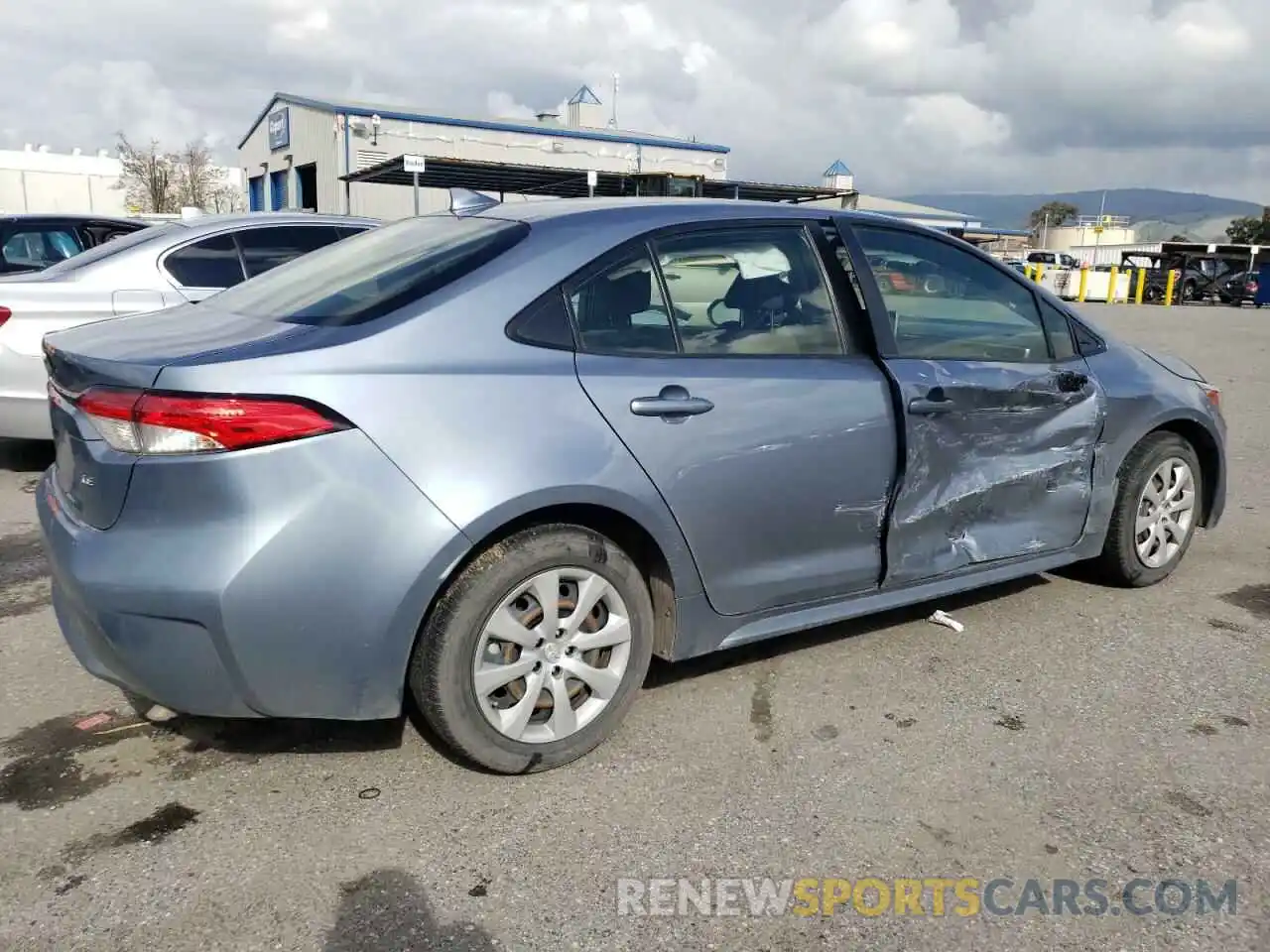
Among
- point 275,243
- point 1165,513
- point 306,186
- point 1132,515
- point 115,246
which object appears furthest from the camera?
point 306,186

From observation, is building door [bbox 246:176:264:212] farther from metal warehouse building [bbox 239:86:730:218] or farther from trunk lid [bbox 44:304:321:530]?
trunk lid [bbox 44:304:321:530]

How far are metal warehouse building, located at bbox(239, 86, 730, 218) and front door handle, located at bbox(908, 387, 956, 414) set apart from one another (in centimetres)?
2940

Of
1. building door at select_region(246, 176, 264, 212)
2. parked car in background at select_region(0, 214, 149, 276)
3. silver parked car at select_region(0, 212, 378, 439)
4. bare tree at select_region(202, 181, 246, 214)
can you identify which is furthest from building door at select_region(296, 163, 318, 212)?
silver parked car at select_region(0, 212, 378, 439)

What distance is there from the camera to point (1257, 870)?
2549 mm

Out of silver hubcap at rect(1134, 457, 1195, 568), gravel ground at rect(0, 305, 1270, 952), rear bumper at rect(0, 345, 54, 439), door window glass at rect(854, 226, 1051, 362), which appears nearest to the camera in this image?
gravel ground at rect(0, 305, 1270, 952)

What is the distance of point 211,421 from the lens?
2.44m

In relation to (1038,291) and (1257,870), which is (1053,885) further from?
(1038,291)

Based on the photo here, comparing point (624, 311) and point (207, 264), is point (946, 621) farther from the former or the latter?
point (207, 264)

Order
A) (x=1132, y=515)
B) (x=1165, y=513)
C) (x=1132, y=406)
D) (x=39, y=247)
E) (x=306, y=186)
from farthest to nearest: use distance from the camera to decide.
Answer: (x=306, y=186)
(x=39, y=247)
(x=1165, y=513)
(x=1132, y=515)
(x=1132, y=406)

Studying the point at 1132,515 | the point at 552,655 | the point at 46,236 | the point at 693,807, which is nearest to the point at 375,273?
the point at 552,655

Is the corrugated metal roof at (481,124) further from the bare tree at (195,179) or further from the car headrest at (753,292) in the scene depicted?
the car headrest at (753,292)

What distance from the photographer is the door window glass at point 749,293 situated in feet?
10.4

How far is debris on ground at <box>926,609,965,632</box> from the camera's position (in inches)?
163

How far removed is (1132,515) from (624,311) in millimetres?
2653
